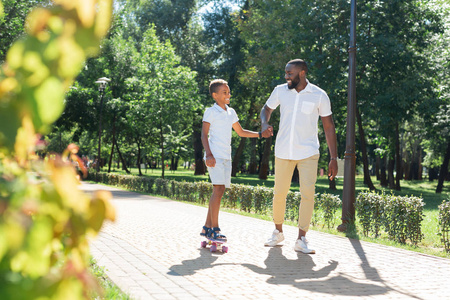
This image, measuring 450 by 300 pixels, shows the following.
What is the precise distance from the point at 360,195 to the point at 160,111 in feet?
49.4

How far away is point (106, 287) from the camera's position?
4.29 m

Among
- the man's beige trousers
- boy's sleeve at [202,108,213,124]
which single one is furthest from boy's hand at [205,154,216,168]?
the man's beige trousers

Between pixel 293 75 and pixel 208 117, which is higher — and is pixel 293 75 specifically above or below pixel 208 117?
above

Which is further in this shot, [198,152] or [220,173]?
[198,152]

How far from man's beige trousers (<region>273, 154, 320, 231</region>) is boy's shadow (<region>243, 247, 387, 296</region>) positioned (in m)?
0.68

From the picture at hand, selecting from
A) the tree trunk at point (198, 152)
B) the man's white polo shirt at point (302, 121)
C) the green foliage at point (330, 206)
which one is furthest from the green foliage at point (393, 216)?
the tree trunk at point (198, 152)

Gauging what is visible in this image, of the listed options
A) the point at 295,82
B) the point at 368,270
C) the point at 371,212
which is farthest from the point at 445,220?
the point at 295,82

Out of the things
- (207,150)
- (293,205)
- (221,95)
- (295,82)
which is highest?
(295,82)

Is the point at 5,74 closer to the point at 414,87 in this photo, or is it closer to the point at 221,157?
the point at 221,157

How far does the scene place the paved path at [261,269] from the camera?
4.54 meters

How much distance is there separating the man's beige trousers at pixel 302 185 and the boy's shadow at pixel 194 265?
4.05ft

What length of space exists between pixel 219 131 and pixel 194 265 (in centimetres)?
202

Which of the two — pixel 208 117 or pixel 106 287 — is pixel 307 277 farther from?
pixel 208 117

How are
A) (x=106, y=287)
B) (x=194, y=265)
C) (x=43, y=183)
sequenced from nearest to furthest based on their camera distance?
(x=43, y=183)
(x=106, y=287)
(x=194, y=265)
